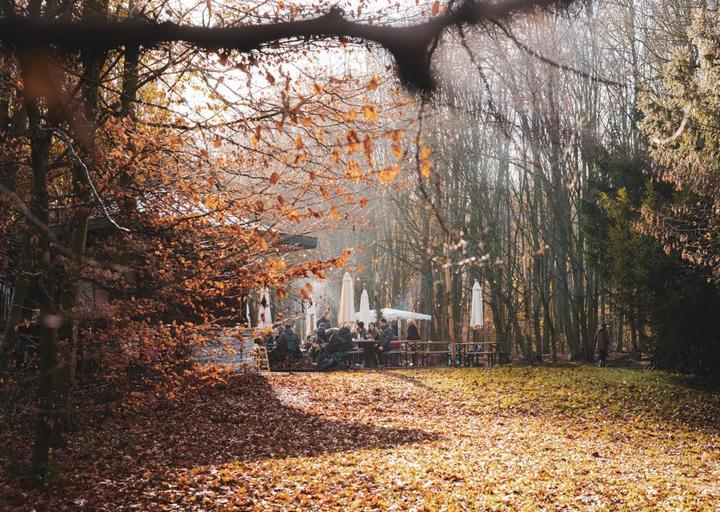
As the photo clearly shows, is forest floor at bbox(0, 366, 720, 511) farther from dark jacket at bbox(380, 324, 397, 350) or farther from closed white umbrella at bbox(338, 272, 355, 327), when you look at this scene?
closed white umbrella at bbox(338, 272, 355, 327)

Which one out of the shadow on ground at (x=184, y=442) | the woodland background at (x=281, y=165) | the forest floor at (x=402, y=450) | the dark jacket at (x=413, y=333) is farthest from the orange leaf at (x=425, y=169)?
the dark jacket at (x=413, y=333)

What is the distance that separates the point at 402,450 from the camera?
10.1 m

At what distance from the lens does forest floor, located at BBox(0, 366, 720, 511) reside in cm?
744

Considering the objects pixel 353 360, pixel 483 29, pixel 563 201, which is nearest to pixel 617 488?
pixel 483 29

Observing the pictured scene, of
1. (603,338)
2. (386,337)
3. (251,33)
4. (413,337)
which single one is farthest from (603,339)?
(251,33)

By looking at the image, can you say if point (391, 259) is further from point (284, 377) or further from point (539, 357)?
point (284, 377)

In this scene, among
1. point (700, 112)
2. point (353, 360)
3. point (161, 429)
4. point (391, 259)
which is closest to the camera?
point (161, 429)

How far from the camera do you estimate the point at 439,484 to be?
789cm

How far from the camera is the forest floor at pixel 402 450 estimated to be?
24.4ft

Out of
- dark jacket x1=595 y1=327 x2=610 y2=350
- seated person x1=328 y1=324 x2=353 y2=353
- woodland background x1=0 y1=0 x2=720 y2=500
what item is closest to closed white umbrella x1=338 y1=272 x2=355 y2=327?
seated person x1=328 y1=324 x2=353 y2=353

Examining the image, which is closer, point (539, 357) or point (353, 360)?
point (353, 360)

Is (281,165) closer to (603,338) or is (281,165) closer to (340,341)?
(340,341)

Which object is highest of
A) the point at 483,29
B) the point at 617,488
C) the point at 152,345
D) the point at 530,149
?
the point at 530,149

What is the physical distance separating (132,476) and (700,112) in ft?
36.5
